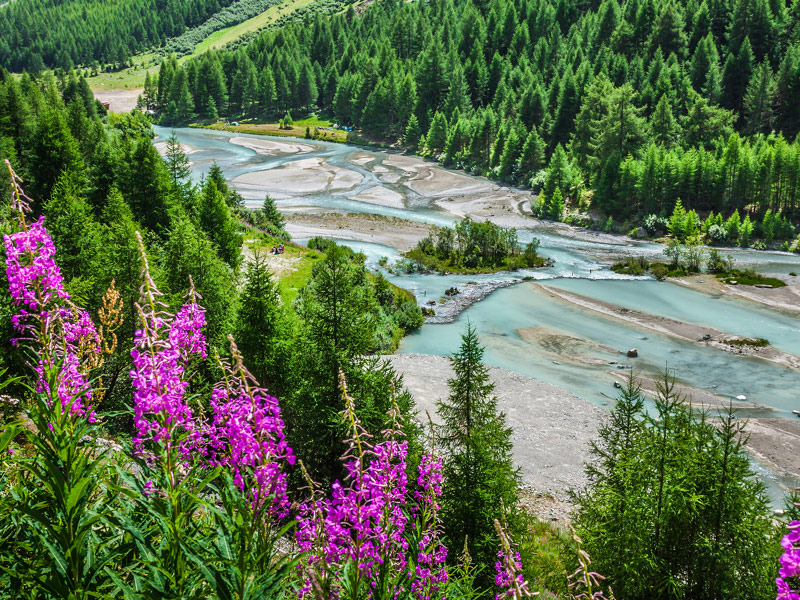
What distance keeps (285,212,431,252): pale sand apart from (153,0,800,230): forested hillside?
893 inches

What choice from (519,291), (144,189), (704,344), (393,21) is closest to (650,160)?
(519,291)

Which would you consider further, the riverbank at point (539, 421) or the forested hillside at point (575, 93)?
the forested hillside at point (575, 93)

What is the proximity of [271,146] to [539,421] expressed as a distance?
117394 millimetres

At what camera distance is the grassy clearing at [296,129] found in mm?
151125

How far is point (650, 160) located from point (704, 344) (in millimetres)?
42835

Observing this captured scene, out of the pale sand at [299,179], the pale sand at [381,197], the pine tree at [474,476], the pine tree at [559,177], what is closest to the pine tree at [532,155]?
the pine tree at [559,177]

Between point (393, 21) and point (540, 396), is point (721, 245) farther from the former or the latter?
point (393, 21)

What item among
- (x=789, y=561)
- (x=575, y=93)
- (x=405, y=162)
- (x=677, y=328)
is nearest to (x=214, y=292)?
(x=789, y=561)

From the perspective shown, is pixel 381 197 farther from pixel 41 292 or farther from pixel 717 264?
pixel 41 292

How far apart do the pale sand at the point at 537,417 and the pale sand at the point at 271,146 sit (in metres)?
97.8

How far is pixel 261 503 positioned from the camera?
5.60 m

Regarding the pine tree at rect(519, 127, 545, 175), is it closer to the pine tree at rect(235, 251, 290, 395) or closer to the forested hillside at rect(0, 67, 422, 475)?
the forested hillside at rect(0, 67, 422, 475)

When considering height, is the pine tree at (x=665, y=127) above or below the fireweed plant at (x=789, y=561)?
above

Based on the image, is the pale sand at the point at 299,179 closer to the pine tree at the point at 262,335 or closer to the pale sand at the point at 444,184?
the pale sand at the point at 444,184
